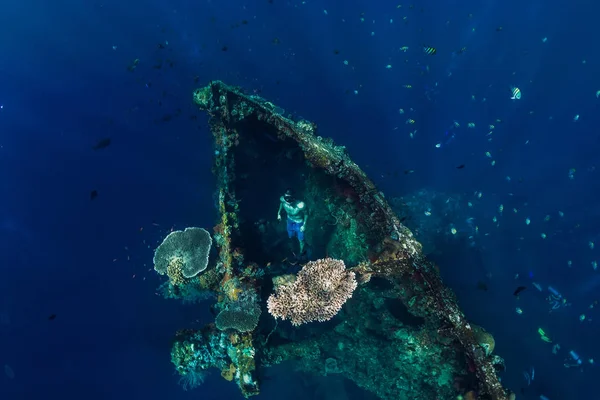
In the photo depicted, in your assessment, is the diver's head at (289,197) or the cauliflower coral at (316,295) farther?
the diver's head at (289,197)

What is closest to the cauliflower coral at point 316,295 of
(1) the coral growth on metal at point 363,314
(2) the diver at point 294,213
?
(1) the coral growth on metal at point 363,314

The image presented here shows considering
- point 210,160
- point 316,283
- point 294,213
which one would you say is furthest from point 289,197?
point 210,160

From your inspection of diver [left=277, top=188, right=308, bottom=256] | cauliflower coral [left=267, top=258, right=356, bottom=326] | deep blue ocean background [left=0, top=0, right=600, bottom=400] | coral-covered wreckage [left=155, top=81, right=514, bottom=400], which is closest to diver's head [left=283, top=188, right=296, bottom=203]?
diver [left=277, top=188, right=308, bottom=256]

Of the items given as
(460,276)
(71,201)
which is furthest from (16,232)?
(460,276)

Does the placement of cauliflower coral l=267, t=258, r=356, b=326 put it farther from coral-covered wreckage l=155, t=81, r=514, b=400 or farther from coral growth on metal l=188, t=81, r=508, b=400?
coral growth on metal l=188, t=81, r=508, b=400

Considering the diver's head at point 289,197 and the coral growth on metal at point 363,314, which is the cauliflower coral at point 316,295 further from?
the diver's head at point 289,197

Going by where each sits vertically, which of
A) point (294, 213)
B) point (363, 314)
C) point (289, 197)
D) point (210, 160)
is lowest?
point (363, 314)

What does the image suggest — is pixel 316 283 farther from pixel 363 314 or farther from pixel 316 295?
pixel 363 314
